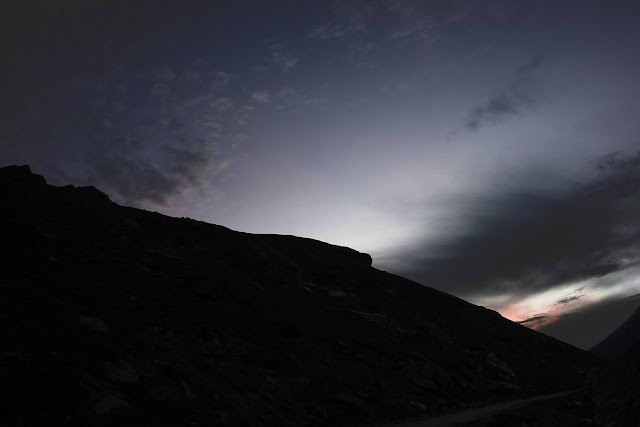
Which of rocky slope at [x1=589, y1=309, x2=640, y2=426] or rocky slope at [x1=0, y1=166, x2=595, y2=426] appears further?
rocky slope at [x1=589, y1=309, x2=640, y2=426]

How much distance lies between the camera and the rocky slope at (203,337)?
15.1 metres

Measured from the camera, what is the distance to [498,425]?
19078mm

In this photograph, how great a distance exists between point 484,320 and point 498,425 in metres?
58.7

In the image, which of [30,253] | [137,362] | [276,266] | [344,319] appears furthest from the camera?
[276,266]

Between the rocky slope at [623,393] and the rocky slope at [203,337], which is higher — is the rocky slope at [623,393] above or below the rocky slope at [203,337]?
below

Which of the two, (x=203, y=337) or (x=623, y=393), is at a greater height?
(x=203, y=337)

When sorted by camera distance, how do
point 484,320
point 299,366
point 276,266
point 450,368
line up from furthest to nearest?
point 484,320 → point 276,266 → point 450,368 → point 299,366

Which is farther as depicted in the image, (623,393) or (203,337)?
(203,337)

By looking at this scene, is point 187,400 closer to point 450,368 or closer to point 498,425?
point 498,425

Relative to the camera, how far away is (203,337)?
25.3 meters

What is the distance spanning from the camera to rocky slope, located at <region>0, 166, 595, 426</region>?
15.1 metres

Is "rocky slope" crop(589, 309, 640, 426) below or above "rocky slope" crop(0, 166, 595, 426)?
below

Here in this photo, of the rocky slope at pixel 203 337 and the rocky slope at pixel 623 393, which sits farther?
the rocky slope at pixel 623 393

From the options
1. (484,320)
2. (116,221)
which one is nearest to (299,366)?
(116,221)
